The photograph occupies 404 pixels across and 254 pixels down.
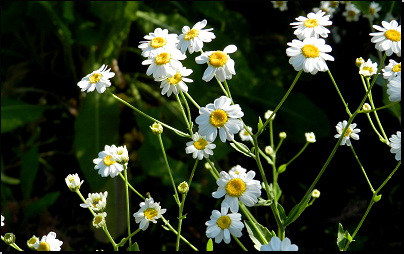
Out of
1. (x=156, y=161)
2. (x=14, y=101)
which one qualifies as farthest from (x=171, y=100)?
(x=14, y=101)

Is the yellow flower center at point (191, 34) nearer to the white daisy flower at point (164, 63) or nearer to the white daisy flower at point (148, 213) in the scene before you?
the white daisy flower at point (164, 63)

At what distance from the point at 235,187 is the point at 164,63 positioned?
0.78 feet

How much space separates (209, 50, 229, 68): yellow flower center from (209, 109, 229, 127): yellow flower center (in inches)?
3.5

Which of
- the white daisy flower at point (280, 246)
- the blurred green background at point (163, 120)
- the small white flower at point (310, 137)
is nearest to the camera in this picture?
the white daisy flower at point (280, 246)

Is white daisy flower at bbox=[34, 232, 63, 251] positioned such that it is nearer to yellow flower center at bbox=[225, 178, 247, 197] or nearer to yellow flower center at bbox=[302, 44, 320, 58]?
yellow flower center at bbox=[225, 178, 247, 197]

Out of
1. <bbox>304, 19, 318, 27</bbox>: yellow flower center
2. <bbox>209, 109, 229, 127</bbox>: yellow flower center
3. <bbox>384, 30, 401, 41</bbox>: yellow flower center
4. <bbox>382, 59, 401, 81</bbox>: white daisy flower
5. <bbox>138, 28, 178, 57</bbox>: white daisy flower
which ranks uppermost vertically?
<bbox>304, 19, 318, 27</bbox>: yellow flower center

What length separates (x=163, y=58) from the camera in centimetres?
64

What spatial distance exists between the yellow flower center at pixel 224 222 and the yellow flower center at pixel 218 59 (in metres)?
0.25

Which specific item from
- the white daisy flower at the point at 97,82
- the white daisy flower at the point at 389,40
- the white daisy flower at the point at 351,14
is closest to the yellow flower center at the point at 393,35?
the white daisy flower at the point at 389,40

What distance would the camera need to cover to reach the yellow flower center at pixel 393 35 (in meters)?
0.65

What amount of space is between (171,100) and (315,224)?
840 millimetres

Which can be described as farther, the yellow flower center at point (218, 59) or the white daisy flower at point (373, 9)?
the white daisy flower at point (373, 9)

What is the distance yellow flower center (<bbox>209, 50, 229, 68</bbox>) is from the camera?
2.03 feet

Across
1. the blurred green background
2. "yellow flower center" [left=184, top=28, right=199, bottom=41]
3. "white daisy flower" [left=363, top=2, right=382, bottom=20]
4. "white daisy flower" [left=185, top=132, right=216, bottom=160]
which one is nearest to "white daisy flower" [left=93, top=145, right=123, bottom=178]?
"white daisy flower" [left=185, top=132, right=216, bottom=160]
